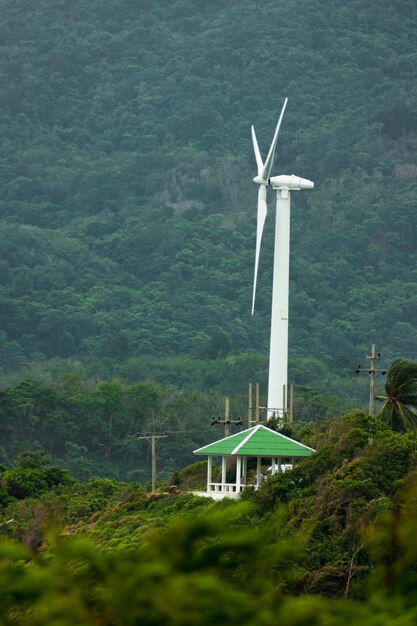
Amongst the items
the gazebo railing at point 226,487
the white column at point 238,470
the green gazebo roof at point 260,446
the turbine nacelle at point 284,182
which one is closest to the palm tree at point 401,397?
the green gazebo roof at point 260,446

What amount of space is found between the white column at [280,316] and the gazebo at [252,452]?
761 cm

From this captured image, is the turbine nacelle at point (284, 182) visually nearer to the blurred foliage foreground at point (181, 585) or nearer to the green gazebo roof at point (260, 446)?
the green gazebo roof at point (260, 446)

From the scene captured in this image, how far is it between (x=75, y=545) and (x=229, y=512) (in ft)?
2.17

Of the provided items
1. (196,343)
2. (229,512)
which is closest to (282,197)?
(229,512)

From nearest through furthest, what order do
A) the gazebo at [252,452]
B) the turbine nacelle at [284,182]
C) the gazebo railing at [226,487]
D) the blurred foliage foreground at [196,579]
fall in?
the blurred foliage foreground at [196,579]
the gazebo railing at [226,487]
the gazebo at [252,452]
the turbine nacelle at [284,182]

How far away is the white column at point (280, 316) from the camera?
58125mm

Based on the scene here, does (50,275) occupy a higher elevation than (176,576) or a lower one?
higher

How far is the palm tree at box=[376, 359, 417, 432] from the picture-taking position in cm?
4841

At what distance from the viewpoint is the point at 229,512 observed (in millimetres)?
7910

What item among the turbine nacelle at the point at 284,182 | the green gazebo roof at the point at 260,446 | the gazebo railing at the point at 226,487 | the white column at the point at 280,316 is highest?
the turbine nacelle at the point at 284,182

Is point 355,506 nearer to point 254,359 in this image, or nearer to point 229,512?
point 229,512

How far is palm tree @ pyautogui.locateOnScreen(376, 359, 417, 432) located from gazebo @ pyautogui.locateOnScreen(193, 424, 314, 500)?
2798mm

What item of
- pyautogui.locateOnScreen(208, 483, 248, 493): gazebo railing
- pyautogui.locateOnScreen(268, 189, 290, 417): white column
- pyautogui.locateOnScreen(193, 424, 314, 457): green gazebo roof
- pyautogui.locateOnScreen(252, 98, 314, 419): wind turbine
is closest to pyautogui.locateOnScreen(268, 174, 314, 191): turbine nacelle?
pyautogui.locateOnScreen(252, 98, 314, 419): wind turbine

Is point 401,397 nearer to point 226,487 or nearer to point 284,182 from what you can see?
point 226,487
